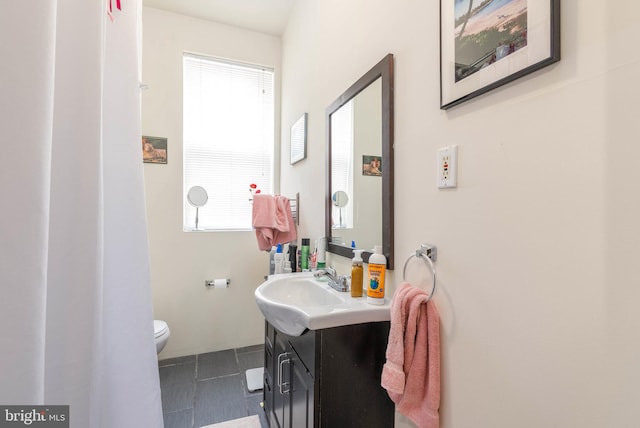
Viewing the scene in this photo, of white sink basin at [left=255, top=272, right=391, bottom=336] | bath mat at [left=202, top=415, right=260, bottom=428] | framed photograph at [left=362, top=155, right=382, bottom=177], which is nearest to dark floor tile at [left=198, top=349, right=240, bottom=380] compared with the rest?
bath mat at [left=202, top=415, right=260, bottom=428]

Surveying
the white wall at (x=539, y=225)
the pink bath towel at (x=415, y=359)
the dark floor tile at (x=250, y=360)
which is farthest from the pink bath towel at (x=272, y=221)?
the pink bath towel at (x=415, y=359)

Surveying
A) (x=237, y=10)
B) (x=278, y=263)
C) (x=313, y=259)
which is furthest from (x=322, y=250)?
(x=237, y=10)

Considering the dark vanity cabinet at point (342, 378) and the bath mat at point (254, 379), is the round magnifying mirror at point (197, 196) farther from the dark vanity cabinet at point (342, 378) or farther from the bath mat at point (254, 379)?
the dark vanity cabinet at point (342, 378)

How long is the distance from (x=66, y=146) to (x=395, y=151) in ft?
3.22

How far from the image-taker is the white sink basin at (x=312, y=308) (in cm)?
98

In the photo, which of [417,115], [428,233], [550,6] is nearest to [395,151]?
[417,115]

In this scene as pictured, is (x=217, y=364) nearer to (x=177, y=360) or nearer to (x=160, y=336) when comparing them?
(x=177, y=360)

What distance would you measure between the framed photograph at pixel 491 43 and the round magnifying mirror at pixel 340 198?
0.72m

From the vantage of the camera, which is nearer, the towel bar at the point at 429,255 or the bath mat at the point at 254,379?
the towel bar at the point at 429,255

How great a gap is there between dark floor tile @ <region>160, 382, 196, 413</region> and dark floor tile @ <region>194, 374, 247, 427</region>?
0.04 metres

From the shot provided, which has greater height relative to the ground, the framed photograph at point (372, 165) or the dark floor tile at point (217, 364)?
the framed photograph at point (372, 165)

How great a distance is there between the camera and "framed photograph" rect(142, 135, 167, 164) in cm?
230

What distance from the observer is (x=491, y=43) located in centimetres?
75

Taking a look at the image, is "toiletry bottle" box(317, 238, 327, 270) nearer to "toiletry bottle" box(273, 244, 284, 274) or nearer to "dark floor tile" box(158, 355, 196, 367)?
"toiletry bottle" box(273, 244, 284, 274)
